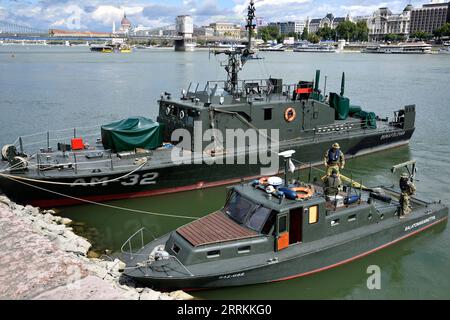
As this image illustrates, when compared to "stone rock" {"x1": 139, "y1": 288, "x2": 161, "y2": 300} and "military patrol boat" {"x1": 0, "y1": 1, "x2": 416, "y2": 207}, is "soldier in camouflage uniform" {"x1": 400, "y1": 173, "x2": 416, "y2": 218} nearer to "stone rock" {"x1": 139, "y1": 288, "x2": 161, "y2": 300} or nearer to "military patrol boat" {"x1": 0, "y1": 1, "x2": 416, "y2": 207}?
"military patrol boat" {"x1": 0, "y1": 1, "x2": 416, "y2": 207}

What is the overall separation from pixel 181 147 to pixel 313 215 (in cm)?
907

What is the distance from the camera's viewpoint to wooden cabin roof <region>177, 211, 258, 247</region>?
34.2ft

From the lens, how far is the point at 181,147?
18.9 metres

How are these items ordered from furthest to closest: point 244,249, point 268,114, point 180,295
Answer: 1. point 268,114
2. point 244,249
3. point 180,295

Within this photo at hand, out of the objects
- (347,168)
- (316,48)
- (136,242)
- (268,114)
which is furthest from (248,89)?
(316,48)

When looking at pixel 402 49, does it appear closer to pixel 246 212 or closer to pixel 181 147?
pixel 181 147

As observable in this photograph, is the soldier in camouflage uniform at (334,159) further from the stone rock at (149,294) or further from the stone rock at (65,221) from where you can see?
the stone rock at (65,221)

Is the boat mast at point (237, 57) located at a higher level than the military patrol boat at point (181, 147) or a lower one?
higher

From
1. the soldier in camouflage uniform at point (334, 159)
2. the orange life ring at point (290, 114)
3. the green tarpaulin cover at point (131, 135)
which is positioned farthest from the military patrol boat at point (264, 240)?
the orange life ring at point (290, 114)

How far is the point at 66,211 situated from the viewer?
16.3 meters

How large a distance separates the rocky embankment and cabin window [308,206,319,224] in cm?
378

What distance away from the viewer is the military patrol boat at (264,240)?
33.2 ft

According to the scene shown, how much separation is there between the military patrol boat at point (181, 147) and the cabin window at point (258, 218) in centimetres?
689
